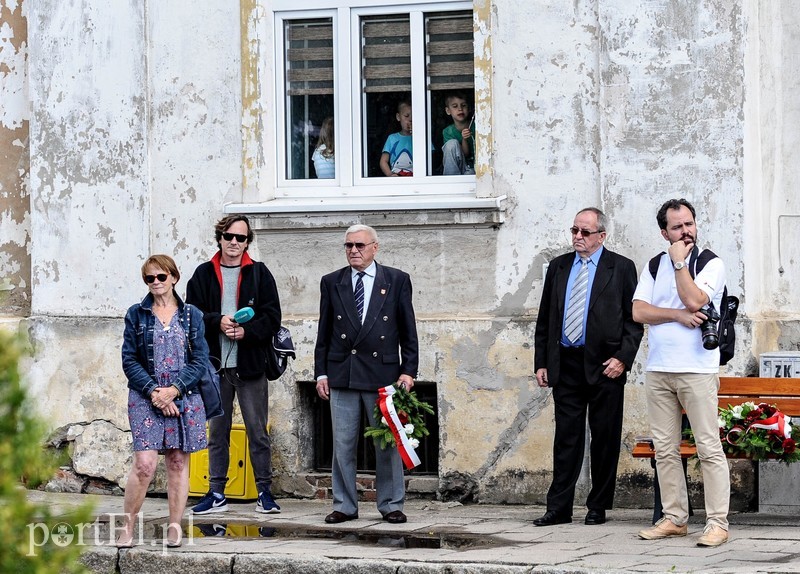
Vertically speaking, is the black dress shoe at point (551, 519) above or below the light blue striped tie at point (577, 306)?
below

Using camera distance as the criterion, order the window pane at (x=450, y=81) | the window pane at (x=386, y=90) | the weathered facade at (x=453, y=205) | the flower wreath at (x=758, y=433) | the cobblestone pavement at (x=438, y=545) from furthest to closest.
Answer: the window pane at (x=386, y=90), the window pane at (x=450, y=81), the weathered facade at (x=453, y=205), the flower wreath at (x=758, y=433), the cobblestone pavement at (x=438, y=545)

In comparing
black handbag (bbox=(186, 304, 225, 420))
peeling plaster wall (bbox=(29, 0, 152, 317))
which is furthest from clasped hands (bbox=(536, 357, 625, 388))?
peeling plaster wall (bbox=(29, 0, 152, 317))

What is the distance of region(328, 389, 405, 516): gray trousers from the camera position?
28.4 ft

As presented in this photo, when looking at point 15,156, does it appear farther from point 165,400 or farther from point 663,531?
point 663,531

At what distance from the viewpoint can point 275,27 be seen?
410 inches

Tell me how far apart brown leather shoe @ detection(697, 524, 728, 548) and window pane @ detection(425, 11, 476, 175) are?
12.0 feet

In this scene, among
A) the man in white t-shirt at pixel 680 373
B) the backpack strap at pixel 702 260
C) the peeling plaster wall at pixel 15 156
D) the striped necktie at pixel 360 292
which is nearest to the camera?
the man in white t-shirt at pixel 680 373

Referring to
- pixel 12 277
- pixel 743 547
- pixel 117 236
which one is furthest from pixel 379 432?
pixel 12 277

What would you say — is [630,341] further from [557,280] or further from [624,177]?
[624,177]

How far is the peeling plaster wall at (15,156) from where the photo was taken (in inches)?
433

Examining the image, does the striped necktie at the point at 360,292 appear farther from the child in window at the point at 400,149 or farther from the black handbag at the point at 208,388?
the child in window at the point at 400,149

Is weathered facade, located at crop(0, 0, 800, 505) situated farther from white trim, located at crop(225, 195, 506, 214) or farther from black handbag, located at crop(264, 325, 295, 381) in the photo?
black handbag, located at crop(264, 325, 295, 381)

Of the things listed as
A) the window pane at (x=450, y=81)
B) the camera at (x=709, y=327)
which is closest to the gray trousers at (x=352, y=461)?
→ the camera at (x=709, y=327)

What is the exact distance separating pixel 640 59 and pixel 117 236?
165 inches
